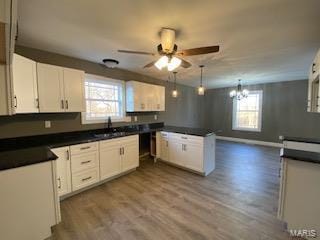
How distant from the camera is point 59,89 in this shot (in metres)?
2.78

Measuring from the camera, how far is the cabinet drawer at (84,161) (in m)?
2.79

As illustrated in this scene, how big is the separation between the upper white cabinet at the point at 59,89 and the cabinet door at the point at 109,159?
2.87ft

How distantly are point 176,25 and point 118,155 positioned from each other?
2.64 meters

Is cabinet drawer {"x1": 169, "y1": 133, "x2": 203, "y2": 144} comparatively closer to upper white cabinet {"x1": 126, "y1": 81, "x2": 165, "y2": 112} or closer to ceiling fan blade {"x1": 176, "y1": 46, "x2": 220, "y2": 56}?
upper white cabinet {"x1": 126, "y1": 81, "x2": 165, "y2": 112}

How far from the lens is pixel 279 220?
2.17m

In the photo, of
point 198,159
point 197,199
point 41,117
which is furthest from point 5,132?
point 198,159

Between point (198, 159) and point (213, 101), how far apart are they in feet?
15.8

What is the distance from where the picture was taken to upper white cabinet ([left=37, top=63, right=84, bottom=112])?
258 cm

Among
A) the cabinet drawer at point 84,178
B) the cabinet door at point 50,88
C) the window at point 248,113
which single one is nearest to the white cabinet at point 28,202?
the cabinet drawer at point 84,178

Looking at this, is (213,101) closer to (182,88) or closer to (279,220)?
(182,88)

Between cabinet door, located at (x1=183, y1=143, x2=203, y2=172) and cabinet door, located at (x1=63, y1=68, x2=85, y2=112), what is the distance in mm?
2399

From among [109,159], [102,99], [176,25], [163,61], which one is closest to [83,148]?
[109,159]

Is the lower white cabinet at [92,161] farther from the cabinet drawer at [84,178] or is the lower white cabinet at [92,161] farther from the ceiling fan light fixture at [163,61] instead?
the ceiling fan light fixture at [163,61]

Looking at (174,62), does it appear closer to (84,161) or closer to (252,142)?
(84,161)
